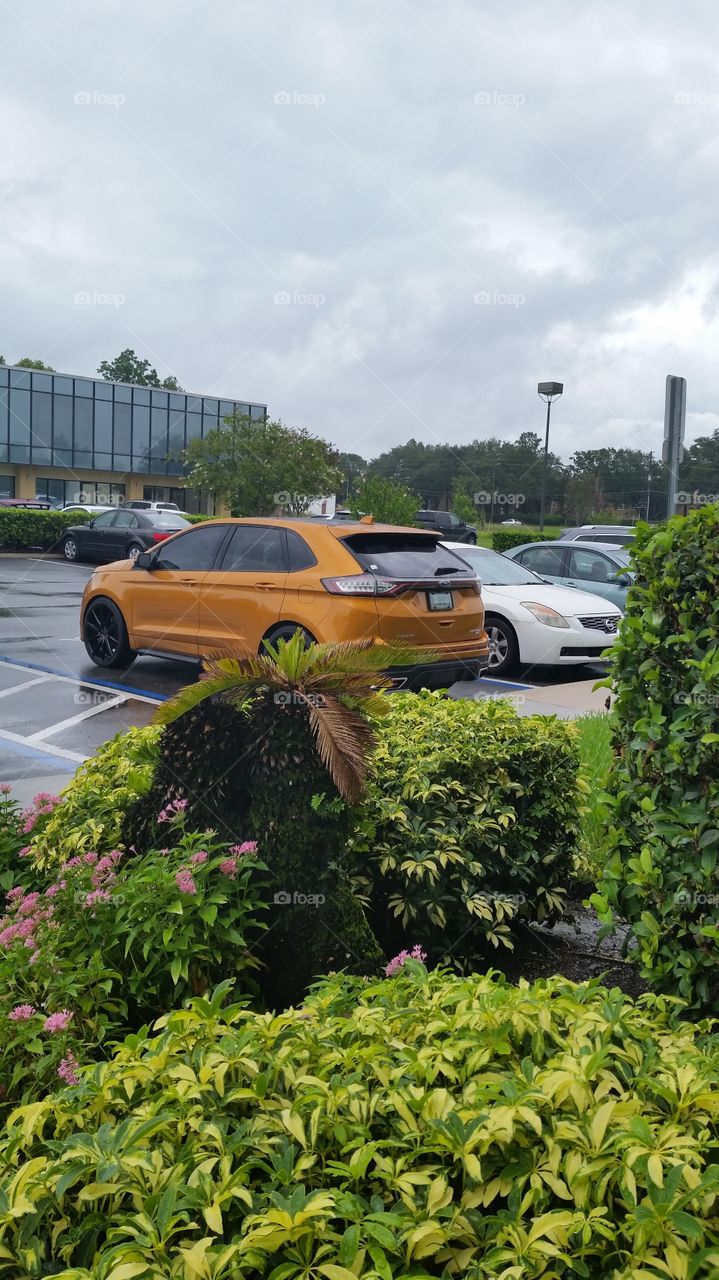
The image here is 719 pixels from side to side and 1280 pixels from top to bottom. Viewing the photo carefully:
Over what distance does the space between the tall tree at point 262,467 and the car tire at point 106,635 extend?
90.6 feet

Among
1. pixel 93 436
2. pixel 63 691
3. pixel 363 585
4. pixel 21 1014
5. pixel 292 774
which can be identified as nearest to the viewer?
pixel 21 1014

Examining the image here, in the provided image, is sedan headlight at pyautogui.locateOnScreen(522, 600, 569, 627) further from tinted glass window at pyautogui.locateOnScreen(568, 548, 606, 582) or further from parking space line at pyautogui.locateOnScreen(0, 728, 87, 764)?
parking space line at pyautogui.locateOnScreen(0, 728, 87, 764)

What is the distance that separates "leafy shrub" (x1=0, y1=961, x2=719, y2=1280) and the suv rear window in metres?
6.45

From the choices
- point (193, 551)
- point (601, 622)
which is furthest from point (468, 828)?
point (601, 622)

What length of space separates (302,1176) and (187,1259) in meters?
0.31

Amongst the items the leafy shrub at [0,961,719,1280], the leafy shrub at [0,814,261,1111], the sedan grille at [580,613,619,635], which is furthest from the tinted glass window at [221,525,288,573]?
the leafy shrub at [0,961,719,1280]

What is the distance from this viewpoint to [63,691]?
10.0 m

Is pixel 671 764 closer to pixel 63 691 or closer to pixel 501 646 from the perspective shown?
pixel 63 691

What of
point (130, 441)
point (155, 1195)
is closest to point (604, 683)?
point (155, 1195)

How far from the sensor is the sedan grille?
1188cm

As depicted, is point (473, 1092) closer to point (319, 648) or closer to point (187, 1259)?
point (187, 1259)

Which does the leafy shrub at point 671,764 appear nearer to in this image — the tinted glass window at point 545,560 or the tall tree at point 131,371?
the tinted glass window at point 545,560

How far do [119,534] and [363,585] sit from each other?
66.7 feet

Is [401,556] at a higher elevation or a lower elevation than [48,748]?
higher
